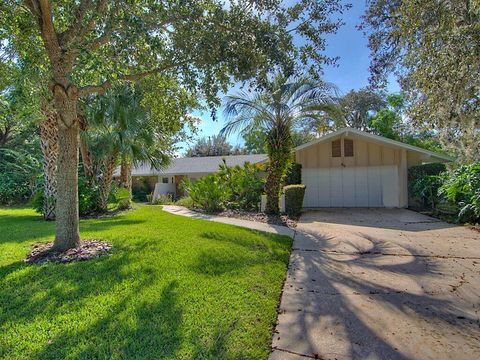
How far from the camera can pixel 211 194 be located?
13.5 meters

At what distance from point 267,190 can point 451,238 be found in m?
6.14

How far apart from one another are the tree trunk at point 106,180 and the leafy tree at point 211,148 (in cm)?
3052

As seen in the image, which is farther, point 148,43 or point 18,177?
point 18,177

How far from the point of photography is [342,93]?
450 inches

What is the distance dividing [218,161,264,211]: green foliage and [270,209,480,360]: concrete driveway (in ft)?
19.9

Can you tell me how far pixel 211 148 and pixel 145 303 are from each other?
41501mm

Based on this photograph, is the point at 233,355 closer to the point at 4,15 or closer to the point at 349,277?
the point at 349,277

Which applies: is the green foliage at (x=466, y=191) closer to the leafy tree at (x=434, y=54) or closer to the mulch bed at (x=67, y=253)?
the leafy tree at (x=434, y=54)

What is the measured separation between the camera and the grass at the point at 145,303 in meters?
2.94

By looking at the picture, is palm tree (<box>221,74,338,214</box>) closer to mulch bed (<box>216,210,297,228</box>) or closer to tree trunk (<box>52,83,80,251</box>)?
mulch bed (<box>216,210,297,228</box>)

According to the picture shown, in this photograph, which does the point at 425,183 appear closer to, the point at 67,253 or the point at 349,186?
the point at 349,186

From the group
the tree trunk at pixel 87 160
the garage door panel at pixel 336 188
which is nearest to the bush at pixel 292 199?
the garage door panel at pixel 336 188

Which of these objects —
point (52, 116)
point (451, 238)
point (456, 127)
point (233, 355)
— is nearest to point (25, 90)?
point (52, 116)

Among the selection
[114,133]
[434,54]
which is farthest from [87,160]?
[434,54]
